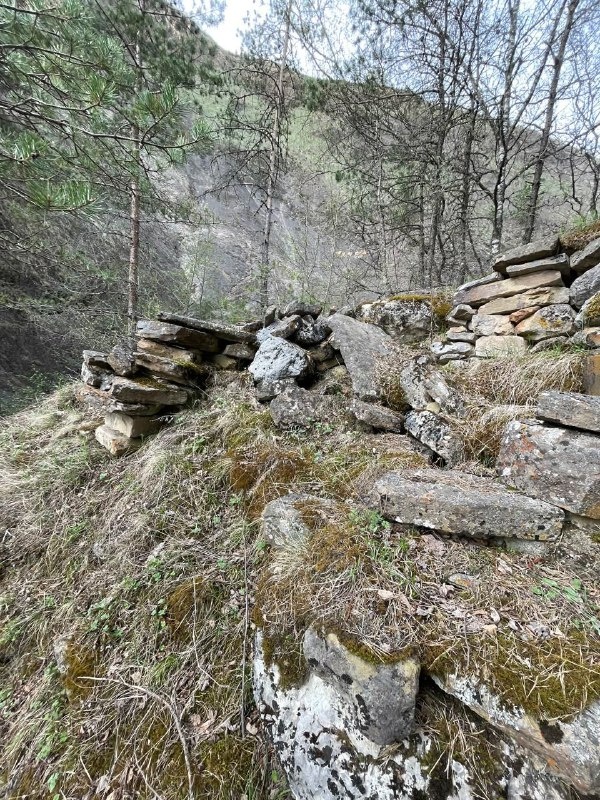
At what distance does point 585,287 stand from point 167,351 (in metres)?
4.15

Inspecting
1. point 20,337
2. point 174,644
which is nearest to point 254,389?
point 174,644

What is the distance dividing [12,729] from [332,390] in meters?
3.32

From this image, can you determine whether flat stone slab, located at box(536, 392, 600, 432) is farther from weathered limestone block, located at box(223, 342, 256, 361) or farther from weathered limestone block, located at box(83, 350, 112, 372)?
weathered limestone block, located at box(83, 350, 112, 372)

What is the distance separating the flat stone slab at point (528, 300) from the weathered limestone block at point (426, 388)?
966mm

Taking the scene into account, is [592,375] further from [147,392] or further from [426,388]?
[147,392]

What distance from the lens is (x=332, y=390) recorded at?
3.44m

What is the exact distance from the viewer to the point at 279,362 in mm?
3572

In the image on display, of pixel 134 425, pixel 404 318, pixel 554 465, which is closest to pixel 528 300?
pixel 404 318

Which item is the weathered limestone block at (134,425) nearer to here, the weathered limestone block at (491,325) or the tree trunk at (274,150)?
the weathered limestone block at (491,325)

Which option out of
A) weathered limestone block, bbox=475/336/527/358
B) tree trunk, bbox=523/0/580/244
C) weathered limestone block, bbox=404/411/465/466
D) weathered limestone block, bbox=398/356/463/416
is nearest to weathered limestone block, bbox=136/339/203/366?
weathered limestone block, bbox=398/356/463/416

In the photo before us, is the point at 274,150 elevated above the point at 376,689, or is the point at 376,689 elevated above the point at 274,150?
the point at 274,150

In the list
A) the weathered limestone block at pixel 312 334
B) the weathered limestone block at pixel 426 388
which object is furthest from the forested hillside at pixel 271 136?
the weathered limestone block at pixel 426 388

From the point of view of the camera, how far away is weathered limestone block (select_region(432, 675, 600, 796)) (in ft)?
3.16

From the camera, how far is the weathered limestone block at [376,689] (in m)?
1.20
